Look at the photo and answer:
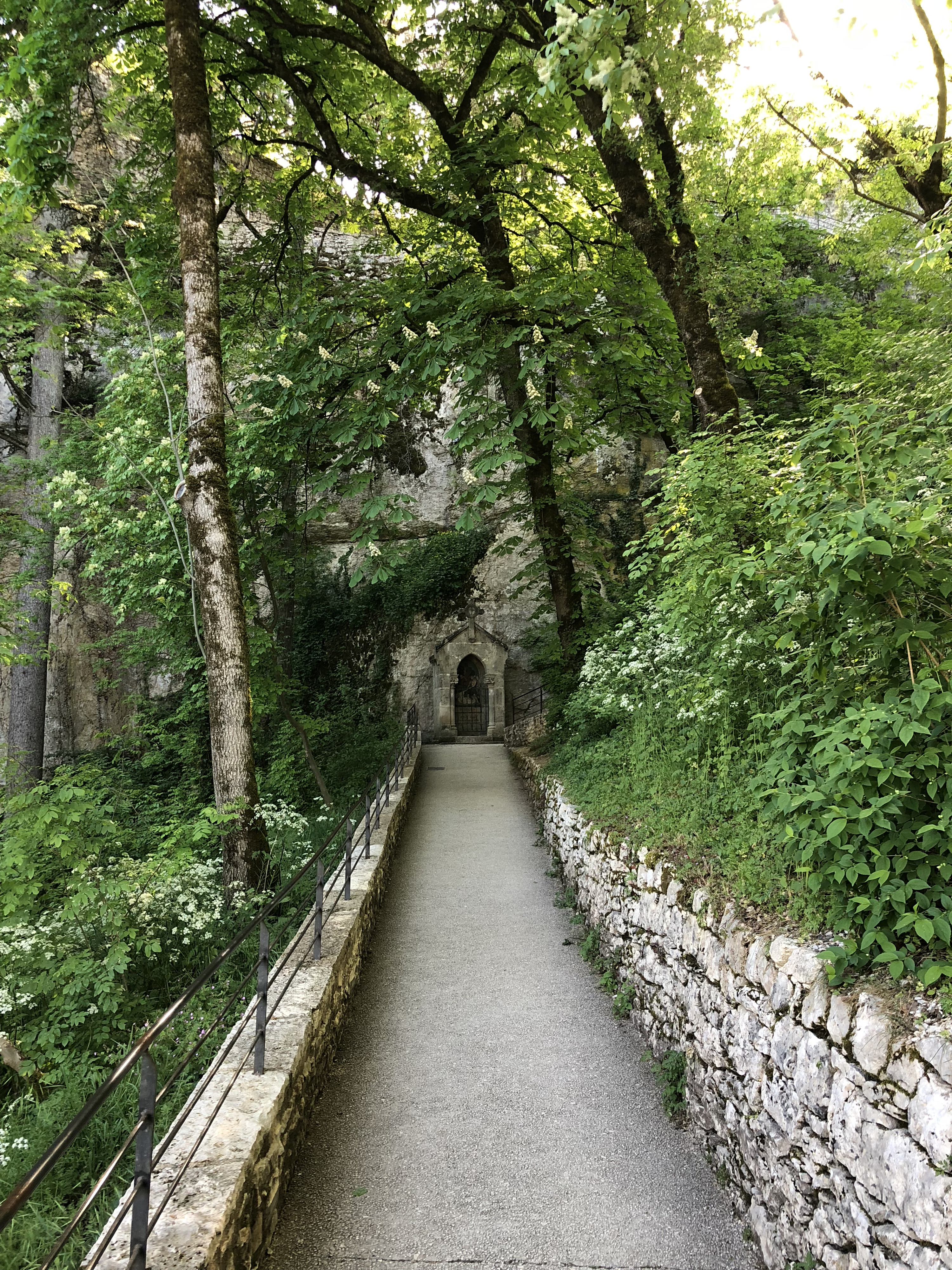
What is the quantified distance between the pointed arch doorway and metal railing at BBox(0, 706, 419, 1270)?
1472 cm

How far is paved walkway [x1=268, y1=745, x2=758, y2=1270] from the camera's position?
132 inches

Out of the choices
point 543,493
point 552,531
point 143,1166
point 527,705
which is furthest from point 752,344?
point 527,705

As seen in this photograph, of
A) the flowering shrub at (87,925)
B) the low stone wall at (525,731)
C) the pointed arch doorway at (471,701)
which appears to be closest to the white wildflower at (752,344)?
the flowering shrub at (87,925)

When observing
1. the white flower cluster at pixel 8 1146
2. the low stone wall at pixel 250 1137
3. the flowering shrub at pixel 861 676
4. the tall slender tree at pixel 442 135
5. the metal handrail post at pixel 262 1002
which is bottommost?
the white flower cluster at pixel 8 1146

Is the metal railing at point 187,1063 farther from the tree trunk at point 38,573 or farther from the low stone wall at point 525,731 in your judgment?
the low stone wall at point 525,731

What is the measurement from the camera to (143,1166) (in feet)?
7.63

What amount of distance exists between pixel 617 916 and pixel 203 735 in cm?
941

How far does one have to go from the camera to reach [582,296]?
8562 millimetres

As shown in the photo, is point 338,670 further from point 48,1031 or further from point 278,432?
point 48,1031

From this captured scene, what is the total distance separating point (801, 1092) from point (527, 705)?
1946 cm

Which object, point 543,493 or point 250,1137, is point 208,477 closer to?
point 250,1137

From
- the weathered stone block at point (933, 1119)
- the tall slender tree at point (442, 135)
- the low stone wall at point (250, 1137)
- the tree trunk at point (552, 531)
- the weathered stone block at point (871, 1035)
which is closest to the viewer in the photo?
the weathered stone block at point (933, 1119)

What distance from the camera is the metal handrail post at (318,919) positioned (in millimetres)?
5121

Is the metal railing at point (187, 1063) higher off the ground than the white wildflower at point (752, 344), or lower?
lower
